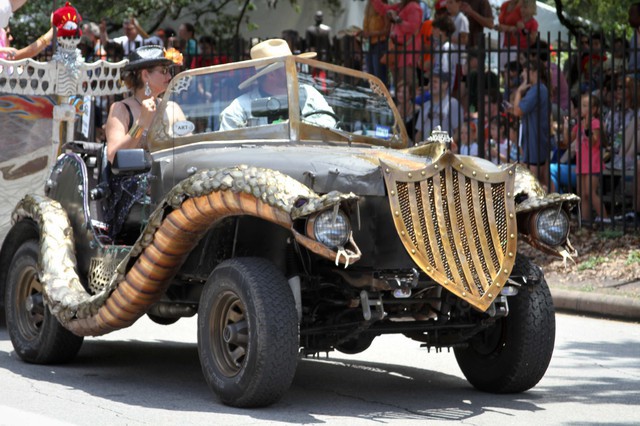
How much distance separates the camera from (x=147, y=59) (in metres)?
8.40

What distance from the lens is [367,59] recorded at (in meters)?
15.7

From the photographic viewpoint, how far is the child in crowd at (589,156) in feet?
45.1

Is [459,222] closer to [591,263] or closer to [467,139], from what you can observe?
[591,263]

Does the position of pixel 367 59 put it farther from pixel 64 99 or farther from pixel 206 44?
pixel 64 99

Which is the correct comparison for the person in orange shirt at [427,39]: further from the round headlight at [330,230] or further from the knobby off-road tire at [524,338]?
the round headlight at [330,230]

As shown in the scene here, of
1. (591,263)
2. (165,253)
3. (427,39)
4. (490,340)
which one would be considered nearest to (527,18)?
(427,39)

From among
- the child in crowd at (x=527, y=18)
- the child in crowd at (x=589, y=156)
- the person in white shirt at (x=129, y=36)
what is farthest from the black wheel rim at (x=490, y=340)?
the person in white shirt at (x=129, y=36)

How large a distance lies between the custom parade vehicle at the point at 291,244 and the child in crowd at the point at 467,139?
6681mm

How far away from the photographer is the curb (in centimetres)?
1104

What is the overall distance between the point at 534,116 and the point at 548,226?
26.5ft

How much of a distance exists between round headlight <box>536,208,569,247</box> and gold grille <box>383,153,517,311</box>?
0.21 m

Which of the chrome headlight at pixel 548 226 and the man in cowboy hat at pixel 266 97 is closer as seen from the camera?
the chrome headlight at pixel 548 226

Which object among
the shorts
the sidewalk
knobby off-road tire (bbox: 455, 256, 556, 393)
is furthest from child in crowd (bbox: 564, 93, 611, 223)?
knobby off-road tire (bbox: 455, 256, 556, 393)

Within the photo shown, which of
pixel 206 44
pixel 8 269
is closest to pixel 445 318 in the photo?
pixel 8 269
